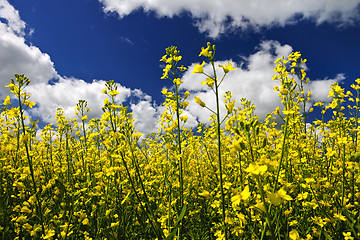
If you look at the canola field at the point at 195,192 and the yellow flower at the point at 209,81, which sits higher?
the yellow flower at the point at 209,81

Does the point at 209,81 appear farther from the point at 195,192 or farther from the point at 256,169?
the point at 195,192

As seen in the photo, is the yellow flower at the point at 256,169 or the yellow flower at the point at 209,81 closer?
the yellow flower at the point at 256,169

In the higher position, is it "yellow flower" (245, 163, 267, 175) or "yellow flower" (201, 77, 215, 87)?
"yellow flower" (201, 77, 215, 87)

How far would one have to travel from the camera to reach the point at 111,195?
3029 millimetres

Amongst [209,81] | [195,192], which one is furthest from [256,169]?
[195,192]

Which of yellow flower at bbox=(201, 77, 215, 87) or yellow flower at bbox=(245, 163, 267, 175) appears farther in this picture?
yellow flower at bbox=(201, 77, 215, 87)

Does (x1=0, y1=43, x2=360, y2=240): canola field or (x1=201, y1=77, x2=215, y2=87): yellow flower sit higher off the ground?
(x1=201, y1=77, x2=215, y2=87): yellow flower

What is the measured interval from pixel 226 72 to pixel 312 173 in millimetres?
2540

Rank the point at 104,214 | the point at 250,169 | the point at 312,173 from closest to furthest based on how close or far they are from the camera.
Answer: the point at 250,169, the point at 104,214, the point at 312,173

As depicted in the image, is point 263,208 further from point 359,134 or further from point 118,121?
point 359,134

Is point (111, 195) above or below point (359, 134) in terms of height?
below

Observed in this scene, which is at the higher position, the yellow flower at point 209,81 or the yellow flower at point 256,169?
the yellow flower at point 209,81

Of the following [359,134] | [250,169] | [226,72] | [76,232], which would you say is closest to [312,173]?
[359,134]

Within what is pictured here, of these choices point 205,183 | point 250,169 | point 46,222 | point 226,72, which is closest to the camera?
point 250,169
